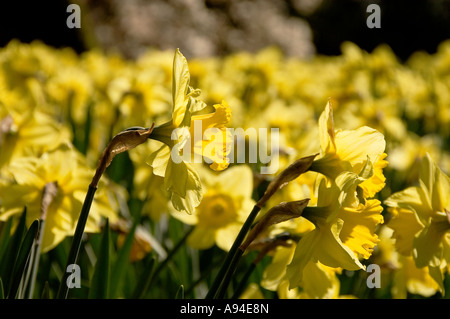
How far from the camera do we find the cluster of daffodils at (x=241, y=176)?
0.98 m

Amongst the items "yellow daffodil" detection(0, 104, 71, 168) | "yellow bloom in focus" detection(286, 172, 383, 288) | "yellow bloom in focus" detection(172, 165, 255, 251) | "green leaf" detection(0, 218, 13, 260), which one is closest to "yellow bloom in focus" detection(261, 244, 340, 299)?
"yellow bloom in focus" detection(286, 172, 383, 288)

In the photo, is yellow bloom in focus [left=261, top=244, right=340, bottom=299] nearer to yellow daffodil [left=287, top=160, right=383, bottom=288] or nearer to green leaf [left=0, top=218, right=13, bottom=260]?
yellow daffodil [left=287, top=160, right=383, bottom=288]

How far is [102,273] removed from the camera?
4.13ft

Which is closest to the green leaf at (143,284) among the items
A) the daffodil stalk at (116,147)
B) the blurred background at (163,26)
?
the daffodil stalk at (116,147)

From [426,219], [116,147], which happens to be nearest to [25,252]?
[116,147]

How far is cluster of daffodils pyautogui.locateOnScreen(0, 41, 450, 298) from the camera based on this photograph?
3.22 feet

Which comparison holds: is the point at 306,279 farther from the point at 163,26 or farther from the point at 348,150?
the point at 163,26

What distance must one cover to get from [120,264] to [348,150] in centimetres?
70

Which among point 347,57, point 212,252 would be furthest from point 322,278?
point 347,57

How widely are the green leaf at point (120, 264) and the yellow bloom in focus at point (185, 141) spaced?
0.45m

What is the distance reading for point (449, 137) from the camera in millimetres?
3459

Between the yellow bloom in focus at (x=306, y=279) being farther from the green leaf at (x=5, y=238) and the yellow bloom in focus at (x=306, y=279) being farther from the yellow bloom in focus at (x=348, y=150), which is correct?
the green leaf at (x=5, y=238)

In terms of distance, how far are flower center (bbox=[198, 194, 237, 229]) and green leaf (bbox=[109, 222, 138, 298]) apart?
0.81ft

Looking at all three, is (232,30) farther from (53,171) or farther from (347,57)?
(53,171)
